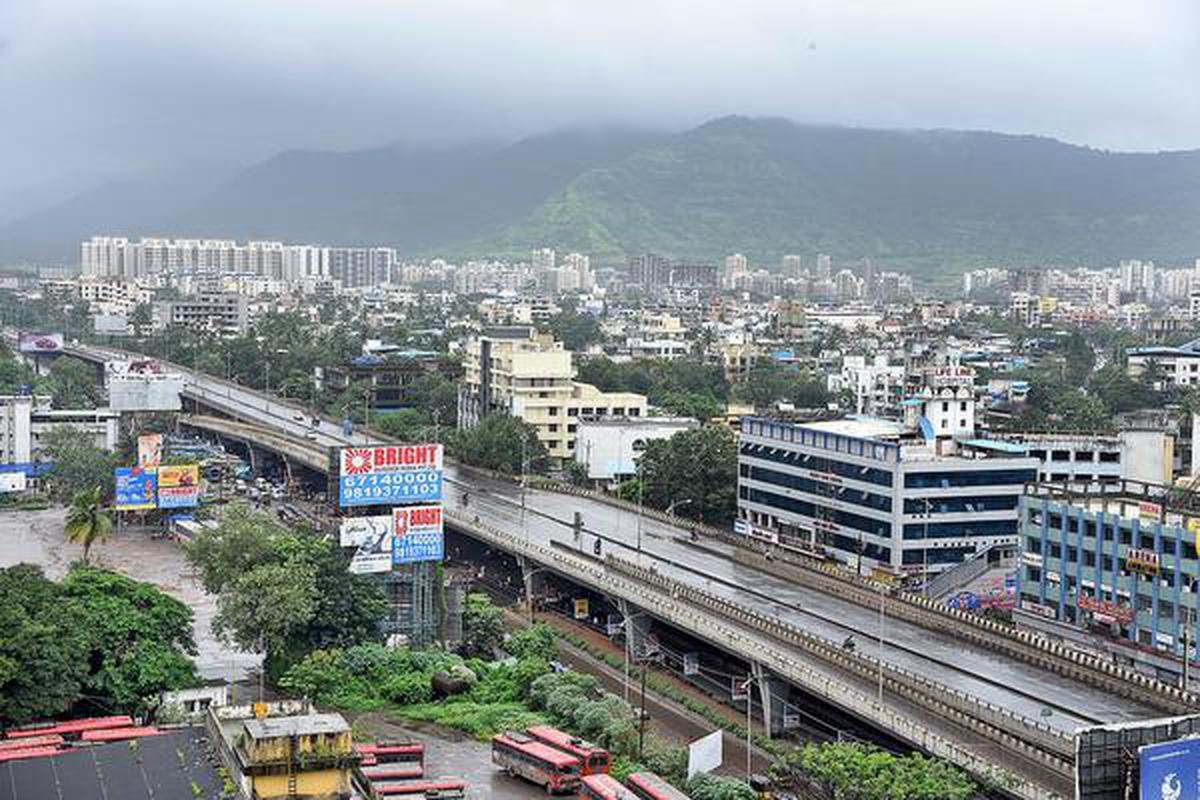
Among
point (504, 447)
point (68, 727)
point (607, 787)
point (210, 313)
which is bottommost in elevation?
point (607, 787)

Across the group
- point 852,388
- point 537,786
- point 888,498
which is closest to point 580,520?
point 888,498

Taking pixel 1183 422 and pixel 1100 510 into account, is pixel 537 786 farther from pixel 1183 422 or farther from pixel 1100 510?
pixel 1183 422

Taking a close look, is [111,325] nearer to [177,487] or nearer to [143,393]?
[143,393]

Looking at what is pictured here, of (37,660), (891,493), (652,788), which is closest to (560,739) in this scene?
(652,788)

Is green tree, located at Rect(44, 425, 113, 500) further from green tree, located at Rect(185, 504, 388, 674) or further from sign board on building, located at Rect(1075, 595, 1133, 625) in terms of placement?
sign board on building, located at Rect(1075, 595, 1133, 625)

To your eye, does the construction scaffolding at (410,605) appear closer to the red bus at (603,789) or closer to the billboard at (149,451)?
the red bus at (603,789)
